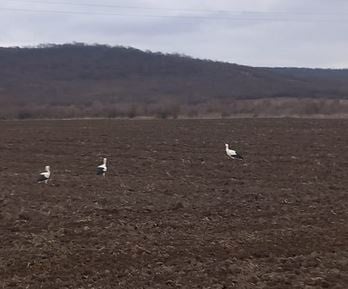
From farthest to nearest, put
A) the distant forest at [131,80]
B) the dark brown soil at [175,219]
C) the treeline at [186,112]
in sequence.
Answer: the distant forest at [131,80]
the treeline at [186,112]
the dark brown soil at [175,219]

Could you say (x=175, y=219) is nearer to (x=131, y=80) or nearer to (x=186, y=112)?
(x=186, y=112)

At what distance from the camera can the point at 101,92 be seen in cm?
10538

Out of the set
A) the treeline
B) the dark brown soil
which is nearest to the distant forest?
the treeline

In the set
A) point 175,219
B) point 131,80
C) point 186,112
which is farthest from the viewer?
point 131,80

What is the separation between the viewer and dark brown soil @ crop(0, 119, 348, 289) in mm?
9766

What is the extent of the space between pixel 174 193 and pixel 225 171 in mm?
4297

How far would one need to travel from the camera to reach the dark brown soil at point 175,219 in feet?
32.0

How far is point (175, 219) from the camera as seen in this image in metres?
13.4

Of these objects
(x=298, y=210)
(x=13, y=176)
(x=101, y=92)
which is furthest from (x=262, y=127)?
(x=101, y=92)

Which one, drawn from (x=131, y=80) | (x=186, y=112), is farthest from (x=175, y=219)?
(x=131, y=80)

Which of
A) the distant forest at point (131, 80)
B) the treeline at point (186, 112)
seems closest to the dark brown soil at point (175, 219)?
the treeline at point (186, 112)

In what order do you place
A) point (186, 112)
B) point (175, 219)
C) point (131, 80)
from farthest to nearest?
point (131, 80) < point (186, 112) < point (175, 219)

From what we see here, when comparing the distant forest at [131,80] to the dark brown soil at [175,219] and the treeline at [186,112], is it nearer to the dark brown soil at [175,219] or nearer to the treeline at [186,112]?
the treeline at [186,112]

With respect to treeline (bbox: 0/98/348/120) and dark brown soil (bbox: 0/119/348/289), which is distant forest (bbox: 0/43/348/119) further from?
dark brown soil (bbox: 0/119/348/289)
